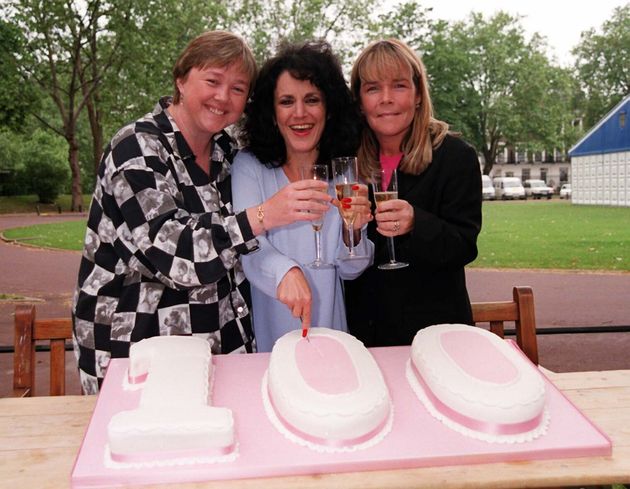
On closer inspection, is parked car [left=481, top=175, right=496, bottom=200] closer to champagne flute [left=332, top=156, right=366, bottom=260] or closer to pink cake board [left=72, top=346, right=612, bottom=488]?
champagne flute [left=332, top=156, right=366, bottom=260]

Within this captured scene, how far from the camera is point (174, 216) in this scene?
5.78 ft

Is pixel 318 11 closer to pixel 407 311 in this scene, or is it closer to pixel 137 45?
pixel 137 45

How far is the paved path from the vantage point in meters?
5.46

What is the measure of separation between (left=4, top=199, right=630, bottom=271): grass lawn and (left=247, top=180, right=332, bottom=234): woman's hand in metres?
9.26

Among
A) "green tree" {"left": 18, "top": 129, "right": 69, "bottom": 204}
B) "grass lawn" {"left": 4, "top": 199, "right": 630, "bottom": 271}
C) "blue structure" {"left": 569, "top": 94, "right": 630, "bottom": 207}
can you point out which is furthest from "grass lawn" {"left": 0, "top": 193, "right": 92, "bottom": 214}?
"blue structure" {"left": 569, "top": 94, "right": 630, "bottom": 207}

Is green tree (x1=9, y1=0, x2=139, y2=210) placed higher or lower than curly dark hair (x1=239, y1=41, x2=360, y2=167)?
higher

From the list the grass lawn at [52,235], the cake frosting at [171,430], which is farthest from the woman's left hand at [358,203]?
the grass lawn at [52,235]

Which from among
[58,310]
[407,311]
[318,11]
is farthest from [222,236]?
[318,11]

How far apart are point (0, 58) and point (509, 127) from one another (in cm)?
2668

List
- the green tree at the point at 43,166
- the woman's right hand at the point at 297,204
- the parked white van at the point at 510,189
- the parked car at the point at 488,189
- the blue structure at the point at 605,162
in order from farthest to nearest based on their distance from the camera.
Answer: the parked white van at the point at 510,189 → the parked car at the point at 488,189 → the green tree at the point at 43,166 → the blue structure at the point at 605,162 → the woman's right hand at the point at 297,204

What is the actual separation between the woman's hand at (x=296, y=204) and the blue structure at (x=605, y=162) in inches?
610

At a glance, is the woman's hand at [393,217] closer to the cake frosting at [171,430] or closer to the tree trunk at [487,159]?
the cake frosting at [171,430]

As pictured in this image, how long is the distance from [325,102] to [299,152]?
0.60ft

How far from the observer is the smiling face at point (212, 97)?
2006mm
